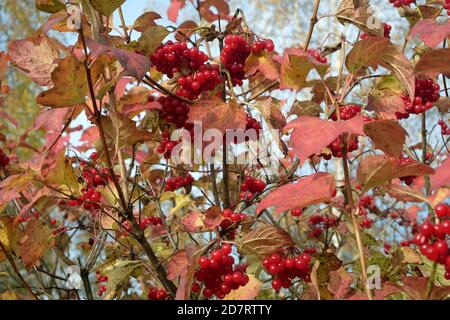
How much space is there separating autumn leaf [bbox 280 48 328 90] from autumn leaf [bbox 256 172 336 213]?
280 millimetres

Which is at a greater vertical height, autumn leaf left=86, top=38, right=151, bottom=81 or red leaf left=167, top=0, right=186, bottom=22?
red leaf left=167, top=0, right=186, bottom=22

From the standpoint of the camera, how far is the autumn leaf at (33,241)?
1.35 m

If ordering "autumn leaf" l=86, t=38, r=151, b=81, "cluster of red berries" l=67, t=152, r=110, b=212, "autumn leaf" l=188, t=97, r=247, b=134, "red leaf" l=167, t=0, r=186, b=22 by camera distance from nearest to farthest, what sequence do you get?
1. "autumn leaf" l=86, t=38, r=151, b=81
2. "autumn leaf" l=188, t=97, r=247, b=134
3. "cluster of red berries" l=67, t=152, r=110, b=212
4. "red leaf" l=167, t=0, r=186, b=22

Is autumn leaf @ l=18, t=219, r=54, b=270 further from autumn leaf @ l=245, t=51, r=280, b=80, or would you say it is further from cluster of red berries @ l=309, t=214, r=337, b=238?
cluster of red berries @ l=309, t=214, r=337, b=238

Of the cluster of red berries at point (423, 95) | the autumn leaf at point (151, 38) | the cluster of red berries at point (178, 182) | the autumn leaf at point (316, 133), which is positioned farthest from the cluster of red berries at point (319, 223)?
the autumn leaf at point (316, 133)

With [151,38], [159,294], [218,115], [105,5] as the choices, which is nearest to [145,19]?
[151,38]

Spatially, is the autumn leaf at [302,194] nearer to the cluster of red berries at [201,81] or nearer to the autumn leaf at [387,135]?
the autumn leaf at [387,135]

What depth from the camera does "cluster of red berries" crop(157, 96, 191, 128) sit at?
1.48 metres

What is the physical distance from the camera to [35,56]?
4.33ft

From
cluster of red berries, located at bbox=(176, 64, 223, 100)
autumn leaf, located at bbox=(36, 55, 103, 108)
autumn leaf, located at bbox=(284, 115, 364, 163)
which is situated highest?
autumn leaf, located at bbox=(36, 55, 103, 108)

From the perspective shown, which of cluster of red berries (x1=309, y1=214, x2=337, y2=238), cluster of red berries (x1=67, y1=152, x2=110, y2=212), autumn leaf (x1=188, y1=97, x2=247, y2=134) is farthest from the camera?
cluster of red berries (x1=309, y1=214, x2=337, y2=238)

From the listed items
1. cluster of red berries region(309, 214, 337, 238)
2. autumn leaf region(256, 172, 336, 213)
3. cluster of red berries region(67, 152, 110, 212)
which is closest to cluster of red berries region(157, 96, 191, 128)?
cluster of red berries region(67, 152, 110, 212)
